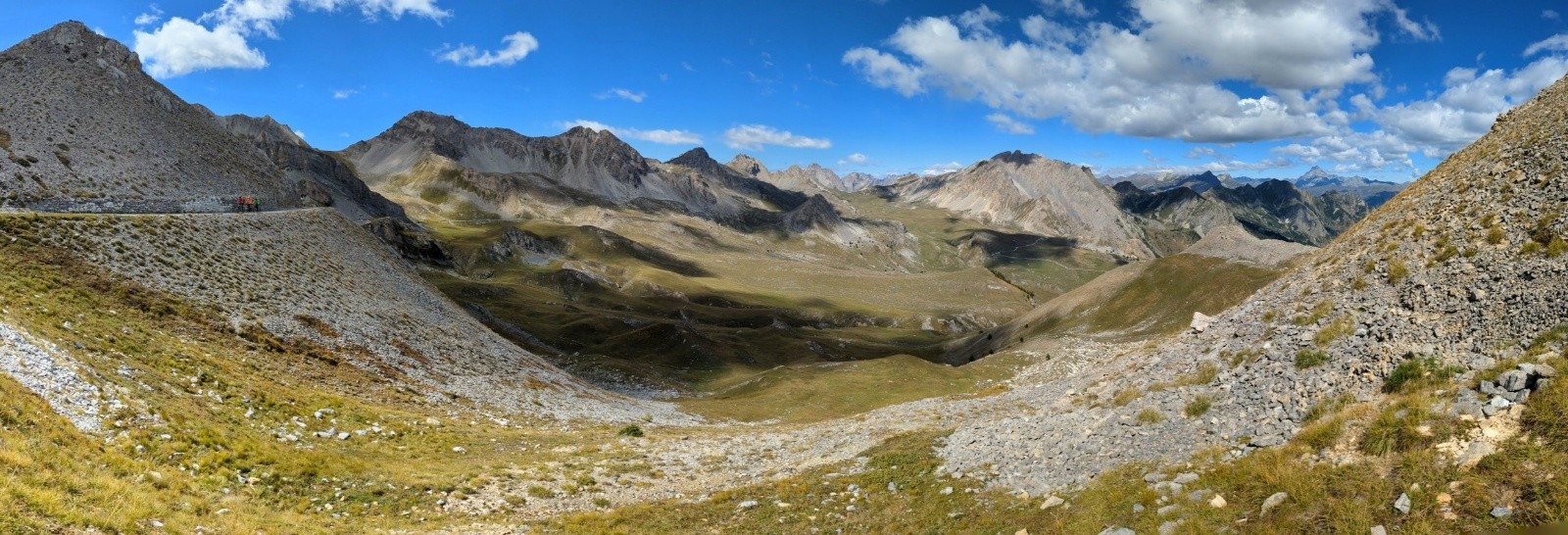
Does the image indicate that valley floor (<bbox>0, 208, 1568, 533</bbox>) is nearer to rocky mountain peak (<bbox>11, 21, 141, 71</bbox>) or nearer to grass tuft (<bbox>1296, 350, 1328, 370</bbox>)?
grass tuft (<bbox>1296, 350, 1328, 370</bbox>)

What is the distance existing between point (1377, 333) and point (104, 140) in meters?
93.0

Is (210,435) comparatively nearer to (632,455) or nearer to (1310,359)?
(632,455)

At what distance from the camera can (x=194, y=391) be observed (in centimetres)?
2698

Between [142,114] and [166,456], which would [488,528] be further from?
[142,114]

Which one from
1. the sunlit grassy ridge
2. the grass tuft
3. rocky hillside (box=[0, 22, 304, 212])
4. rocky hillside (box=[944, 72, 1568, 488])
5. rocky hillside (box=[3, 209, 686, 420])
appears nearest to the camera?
the sunlit grassy ridge

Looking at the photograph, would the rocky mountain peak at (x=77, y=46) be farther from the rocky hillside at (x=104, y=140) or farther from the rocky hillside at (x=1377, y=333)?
the rocky hillside at (x=1377, y=333)

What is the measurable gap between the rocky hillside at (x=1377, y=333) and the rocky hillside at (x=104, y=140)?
225 feet

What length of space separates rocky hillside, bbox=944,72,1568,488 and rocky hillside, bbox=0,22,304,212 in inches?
2704

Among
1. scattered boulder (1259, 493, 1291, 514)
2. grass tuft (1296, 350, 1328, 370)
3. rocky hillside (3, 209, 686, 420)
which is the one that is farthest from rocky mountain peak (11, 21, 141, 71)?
grass tuft (1296, 350, 1328, 370)

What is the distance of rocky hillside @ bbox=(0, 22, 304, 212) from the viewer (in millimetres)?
54594

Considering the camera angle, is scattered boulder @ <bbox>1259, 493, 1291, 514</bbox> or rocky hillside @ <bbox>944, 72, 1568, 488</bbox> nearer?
scattered boulder @ <bbox>1259, 493, 1291, 514</bbox>

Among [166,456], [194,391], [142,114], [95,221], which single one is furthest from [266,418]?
[142,114]

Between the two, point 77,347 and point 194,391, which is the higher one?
point 77,347

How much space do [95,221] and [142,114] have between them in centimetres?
4970
